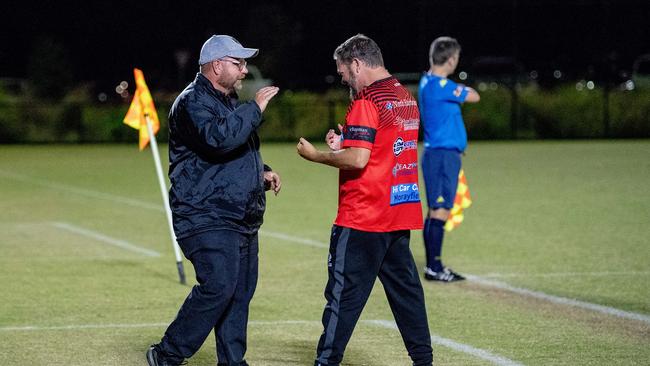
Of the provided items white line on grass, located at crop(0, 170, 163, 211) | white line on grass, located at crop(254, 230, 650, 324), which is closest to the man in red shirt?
white line on grass, located at crop(254, 230, 650, 324)

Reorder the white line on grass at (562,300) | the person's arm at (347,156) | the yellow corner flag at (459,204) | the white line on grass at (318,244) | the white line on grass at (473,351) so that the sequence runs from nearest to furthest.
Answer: the person's arm at (347,156) → the white line on grass at (473,351) → the white line on grass at (562,300) → the white line on grass at (318,244) → the yellow corner flag at (459,204)

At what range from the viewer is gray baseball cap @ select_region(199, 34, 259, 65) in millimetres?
6883

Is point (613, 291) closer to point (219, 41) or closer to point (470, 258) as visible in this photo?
point (470, 258)

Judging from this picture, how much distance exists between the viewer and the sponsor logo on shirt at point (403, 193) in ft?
23.0

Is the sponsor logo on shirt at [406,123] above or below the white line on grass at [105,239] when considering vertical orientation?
above

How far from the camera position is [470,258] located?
12.8 metres

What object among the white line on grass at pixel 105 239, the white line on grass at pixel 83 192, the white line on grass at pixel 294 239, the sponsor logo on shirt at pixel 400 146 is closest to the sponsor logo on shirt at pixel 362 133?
the sponsor logo on shirt at pixel 400 146

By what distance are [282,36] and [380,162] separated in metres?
61.4

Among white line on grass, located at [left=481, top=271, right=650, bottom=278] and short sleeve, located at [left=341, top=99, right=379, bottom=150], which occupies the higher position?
short sleeve, located at [left=341, top=99, right=379, bottom=150]

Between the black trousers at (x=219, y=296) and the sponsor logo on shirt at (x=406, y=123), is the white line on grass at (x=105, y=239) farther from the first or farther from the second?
the sponsor logo on shirt at (x=406, y=123)

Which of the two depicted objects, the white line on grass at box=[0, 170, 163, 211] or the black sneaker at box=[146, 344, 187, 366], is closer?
the black sneaker at box=[146, 344, 187, 366]

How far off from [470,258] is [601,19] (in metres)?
36.7

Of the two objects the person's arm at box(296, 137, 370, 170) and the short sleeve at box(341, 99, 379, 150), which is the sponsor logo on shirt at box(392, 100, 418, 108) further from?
the person's arm at box(296, 137, 370, 170)

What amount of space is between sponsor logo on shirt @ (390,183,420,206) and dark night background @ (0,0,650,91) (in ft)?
133
